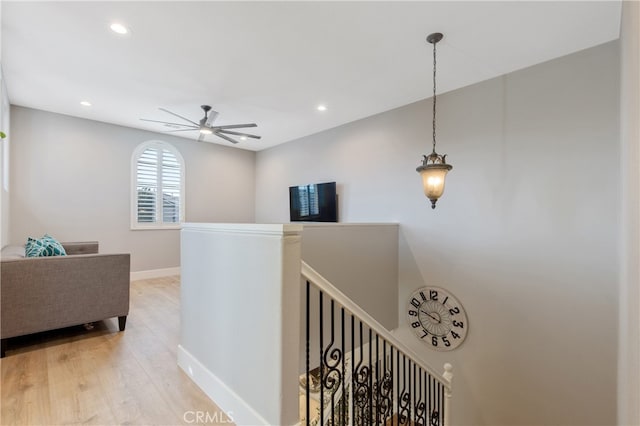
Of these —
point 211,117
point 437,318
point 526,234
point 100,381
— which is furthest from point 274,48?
point 437,318

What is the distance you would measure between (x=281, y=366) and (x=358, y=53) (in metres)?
2.72

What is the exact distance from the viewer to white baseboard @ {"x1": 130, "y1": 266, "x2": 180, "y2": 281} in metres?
5.19

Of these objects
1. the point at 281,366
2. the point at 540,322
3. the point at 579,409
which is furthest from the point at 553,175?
the point at 281,366

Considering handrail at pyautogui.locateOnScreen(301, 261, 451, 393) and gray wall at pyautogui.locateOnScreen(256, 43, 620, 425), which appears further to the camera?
gray wall at pyautogui.locateOnScreen(256, 43, 620, 425)

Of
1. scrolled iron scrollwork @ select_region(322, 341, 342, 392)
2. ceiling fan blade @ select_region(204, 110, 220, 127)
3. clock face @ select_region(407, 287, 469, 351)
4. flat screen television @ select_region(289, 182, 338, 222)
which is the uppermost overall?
ceiling fan blade @ select_region(204, 110, 220, 127)

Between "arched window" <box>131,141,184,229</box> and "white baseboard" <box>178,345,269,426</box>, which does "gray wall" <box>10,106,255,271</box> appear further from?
"white baseboard" <box>178,345,269,426</box>

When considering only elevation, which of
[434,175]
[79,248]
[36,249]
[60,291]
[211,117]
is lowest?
[60,291]

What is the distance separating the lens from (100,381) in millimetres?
2062

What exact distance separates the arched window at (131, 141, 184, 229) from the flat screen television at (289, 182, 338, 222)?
7.54 feet

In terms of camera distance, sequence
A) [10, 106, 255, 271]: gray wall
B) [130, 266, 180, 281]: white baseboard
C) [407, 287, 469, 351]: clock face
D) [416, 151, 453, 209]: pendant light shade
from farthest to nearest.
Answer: [130, 266, 180, 281]: white baseboard < [10, 106, 255, 271]: gray wall < [407, 287, 469, 351]: clock face < [416, 151, 453, 209]: pendant light shade

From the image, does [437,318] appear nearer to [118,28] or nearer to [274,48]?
[274,48]
